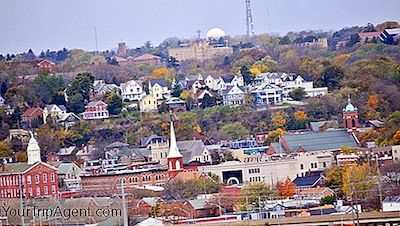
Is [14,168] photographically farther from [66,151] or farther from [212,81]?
[212,81]

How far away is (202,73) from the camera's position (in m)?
25.6

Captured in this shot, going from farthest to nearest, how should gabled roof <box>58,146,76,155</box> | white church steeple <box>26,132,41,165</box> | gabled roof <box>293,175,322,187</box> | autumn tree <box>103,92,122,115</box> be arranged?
autumn tree <box>103,92,122,115</box>, gabled roof <box>58,146,76,155</box>, white church steeple <box>26,132,41,165</box>, gabled roof <box>293,175,322,187</box>

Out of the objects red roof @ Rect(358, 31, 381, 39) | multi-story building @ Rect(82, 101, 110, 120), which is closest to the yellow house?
multi-story building @ Rect(82, 101, 110, 120)

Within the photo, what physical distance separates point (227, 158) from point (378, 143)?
66.7 inches

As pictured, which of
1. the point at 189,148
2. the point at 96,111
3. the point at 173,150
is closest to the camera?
the point at 173,150


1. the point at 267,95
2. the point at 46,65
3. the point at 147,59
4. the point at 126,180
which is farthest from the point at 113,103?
the point at 147,59

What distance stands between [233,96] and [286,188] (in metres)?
7.18

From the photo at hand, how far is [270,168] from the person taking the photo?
54.0 feet

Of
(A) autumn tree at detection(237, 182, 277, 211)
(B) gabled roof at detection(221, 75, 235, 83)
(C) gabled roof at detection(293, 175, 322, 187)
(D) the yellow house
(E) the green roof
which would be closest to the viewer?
→ (A) autumn tree at detection(237, 182, 277, 211)

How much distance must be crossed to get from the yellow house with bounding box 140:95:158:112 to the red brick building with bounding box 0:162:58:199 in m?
4.88

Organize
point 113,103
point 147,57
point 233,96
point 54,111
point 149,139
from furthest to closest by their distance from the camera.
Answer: point 147,57 < point 233,96 < point 113,103 < point 54,111 < point 149,139

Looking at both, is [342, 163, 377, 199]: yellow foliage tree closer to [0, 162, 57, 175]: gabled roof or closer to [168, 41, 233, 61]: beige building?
[0, 162, 57, 175]: gabled roof

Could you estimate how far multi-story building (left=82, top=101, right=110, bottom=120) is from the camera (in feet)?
68.2

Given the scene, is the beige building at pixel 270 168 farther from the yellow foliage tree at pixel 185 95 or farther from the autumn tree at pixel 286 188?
the yellow foliage tree at pixel 185 95
